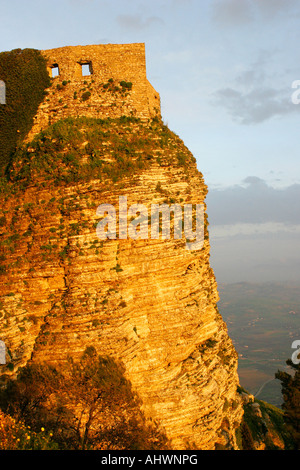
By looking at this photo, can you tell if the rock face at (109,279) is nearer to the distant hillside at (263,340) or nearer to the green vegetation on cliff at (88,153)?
the green vegetation on cliff at (88,153)

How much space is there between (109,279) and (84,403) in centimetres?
537

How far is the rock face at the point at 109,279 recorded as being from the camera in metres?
15.0

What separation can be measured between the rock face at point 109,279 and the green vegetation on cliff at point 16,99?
1.20 metres

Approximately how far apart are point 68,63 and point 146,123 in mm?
5754

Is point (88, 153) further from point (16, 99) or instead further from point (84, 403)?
point (84, 403)

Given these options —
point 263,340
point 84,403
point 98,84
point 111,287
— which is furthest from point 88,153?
point 263,340

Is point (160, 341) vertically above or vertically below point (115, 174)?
below

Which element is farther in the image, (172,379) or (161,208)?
(161,208)

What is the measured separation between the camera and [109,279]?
15.6 meters

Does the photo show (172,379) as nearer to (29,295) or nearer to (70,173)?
(29,295)

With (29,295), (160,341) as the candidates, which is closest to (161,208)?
(160,341)

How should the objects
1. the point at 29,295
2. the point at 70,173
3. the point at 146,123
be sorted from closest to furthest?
the point at 29,295, the point at 70,173, the point at 146,123
